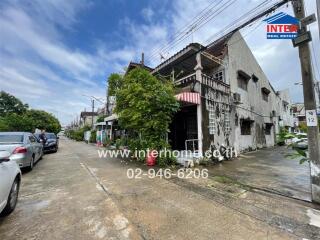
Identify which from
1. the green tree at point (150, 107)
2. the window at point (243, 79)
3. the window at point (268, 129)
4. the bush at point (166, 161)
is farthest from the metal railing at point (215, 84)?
the window at point (268, 129)

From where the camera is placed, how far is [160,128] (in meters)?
8.65

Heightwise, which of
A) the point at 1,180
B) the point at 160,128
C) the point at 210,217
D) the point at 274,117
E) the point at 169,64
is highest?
the point at 169,64

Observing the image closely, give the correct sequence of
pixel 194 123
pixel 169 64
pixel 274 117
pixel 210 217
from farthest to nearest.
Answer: pixel 274 117
pixel 169 64
pixel 194 123
pixel 210 217

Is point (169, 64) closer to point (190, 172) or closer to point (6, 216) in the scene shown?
point (190, 172)

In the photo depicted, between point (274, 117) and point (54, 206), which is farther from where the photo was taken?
point (274, 117)

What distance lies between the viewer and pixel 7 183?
3.33 metres

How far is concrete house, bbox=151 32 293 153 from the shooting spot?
30.5ft

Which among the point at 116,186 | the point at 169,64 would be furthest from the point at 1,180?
the point at 169,64

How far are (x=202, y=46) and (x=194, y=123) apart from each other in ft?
13.4

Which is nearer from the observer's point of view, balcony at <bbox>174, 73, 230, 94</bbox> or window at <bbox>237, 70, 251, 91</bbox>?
balcony at <bbox>174, 73, 230, 94</bbox>

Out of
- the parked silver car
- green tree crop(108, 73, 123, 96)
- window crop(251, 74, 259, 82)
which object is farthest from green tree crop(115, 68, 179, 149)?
window crop(251, 74, 259, 82)

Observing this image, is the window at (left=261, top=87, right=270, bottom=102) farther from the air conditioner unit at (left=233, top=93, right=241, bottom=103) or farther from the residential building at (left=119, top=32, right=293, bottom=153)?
the air conditioner unit at (left=233, top=93, right=241, bottom=103)

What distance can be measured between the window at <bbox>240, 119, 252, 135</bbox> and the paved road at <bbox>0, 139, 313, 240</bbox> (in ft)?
30.8

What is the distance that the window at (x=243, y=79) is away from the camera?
43.3 feet
